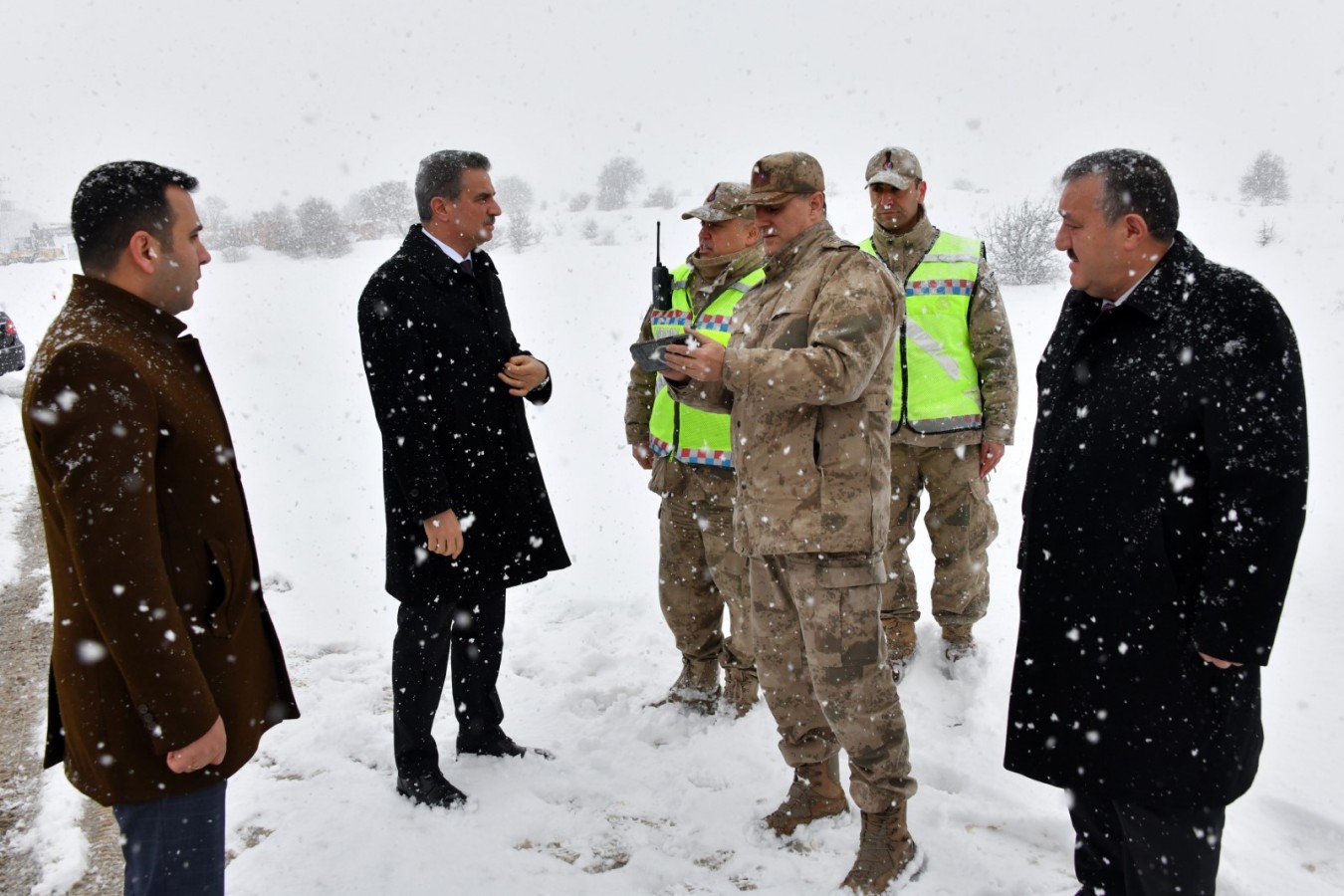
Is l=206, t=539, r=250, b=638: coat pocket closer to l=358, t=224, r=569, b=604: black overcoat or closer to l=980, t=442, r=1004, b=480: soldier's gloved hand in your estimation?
l=358, t=224, r=569, b=604: black overcoat

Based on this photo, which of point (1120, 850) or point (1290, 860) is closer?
point (1120, 850)

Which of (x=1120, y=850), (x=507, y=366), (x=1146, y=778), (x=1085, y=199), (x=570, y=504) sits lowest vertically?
(x=570, y=504)

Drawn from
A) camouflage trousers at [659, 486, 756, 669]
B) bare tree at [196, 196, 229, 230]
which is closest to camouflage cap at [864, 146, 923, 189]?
camouflage trousers at [659, 486, 756, 669]

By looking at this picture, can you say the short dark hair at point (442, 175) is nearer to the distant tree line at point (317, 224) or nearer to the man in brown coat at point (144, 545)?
the man in brown coat at point (144, 545)

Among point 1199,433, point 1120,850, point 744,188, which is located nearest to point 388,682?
point 744,188

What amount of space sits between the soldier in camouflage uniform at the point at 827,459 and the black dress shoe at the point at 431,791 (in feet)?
4.85

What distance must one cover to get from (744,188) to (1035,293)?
13154mm

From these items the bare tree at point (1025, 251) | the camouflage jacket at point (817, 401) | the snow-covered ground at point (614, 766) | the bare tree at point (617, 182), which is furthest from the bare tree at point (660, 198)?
the camouflage jacket at point (817, 401)

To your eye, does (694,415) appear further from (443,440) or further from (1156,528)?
(1156,528)

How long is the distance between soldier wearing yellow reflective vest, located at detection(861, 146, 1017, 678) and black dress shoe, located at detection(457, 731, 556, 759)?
1.86 meters

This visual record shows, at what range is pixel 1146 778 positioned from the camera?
2072 mm

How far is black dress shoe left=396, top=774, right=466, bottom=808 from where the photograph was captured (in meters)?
3.23

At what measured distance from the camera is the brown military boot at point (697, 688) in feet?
13.1

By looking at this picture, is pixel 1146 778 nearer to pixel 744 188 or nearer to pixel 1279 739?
pixel 1279 739
